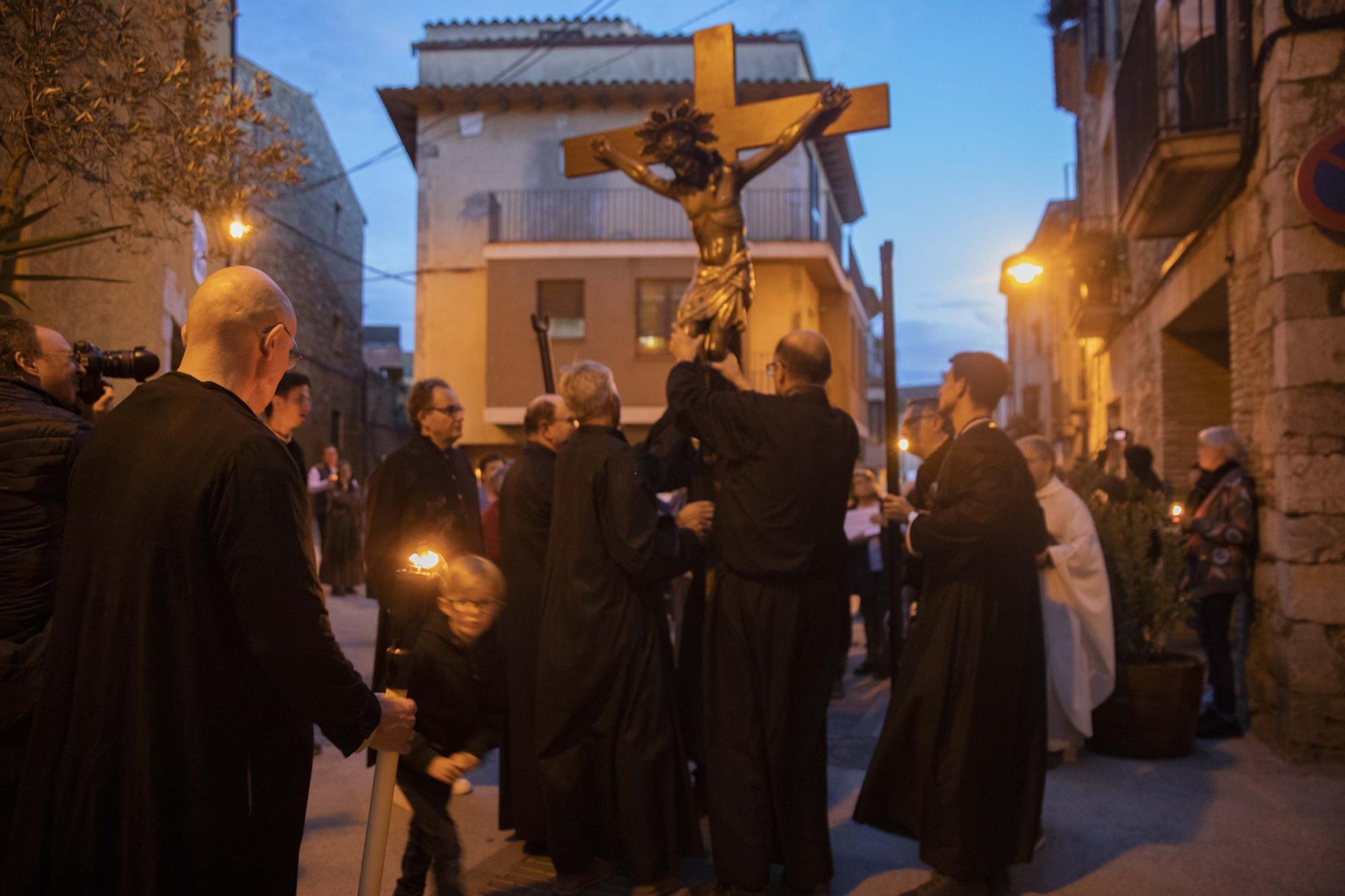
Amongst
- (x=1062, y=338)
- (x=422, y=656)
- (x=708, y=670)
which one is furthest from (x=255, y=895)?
(x=1062, y=338)

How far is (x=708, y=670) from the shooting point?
3729 mm

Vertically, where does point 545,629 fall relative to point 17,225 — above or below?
→ below

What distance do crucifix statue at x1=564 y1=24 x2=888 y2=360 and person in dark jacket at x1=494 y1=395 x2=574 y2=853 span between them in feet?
2.59

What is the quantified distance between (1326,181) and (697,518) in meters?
3.91

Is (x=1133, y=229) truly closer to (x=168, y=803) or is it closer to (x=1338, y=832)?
(x=1338, y=832)

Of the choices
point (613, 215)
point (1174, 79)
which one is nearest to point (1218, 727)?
point (1174, 79)

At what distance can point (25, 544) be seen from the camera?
2.73m

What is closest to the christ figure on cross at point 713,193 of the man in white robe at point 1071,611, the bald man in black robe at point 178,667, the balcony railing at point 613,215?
the man in white robe at point 1071,611

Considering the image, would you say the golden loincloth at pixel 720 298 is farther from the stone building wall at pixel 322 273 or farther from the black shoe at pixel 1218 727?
the stone building wall at pixel 322 273

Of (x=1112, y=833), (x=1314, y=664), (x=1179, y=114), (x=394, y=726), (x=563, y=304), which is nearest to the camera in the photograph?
(x=394, y=726)

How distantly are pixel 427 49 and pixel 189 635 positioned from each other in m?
21.0

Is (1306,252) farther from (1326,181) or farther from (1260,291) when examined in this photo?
(1260,291)

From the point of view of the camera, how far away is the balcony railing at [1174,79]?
6.85 m

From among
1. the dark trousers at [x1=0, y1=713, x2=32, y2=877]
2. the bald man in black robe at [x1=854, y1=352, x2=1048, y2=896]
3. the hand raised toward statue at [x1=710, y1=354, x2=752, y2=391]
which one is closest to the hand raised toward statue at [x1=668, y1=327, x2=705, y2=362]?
the hand raised toward statue at [x1=710, y1=354, x2=752, y2=391]
